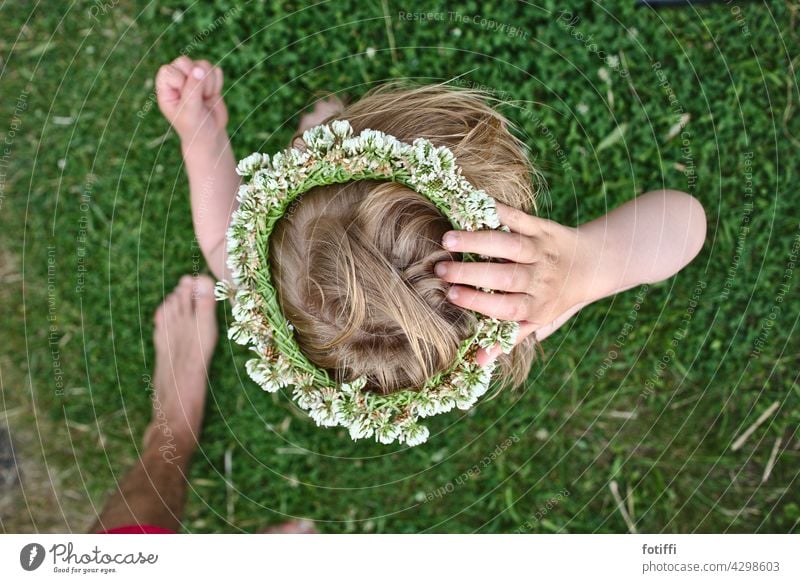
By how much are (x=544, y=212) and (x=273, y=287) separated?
3.09 ft

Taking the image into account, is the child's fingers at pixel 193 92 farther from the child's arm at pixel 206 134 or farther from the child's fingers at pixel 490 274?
the child's fingers at pixel 490 274

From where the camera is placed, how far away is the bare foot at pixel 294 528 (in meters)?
1.88

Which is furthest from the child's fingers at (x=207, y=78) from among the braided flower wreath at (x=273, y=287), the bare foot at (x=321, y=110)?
the braided flower wreath at (x=273, y=287)

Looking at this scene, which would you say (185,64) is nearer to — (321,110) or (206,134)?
(206,134)

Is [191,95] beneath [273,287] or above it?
above

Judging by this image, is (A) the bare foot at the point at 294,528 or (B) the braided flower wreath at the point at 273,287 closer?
(B) the braided flower wreath at the point at 273,287

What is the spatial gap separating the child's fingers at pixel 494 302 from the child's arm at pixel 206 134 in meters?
0.83

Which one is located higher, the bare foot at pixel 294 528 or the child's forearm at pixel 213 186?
the child's forearm at pixel 213 186

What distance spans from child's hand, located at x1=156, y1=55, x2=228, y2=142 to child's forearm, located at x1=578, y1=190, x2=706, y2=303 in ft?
3.74

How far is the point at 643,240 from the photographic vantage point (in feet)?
5.40

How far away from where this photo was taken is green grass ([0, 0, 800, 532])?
1777 mm

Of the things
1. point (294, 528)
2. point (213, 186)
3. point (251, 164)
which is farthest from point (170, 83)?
point (294, 528)

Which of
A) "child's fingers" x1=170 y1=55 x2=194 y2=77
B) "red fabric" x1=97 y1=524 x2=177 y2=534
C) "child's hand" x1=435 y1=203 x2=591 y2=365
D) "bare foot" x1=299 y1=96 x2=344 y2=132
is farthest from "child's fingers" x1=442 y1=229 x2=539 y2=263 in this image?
"red fabric" x1=97 y1=524 x2=177 y2=534
